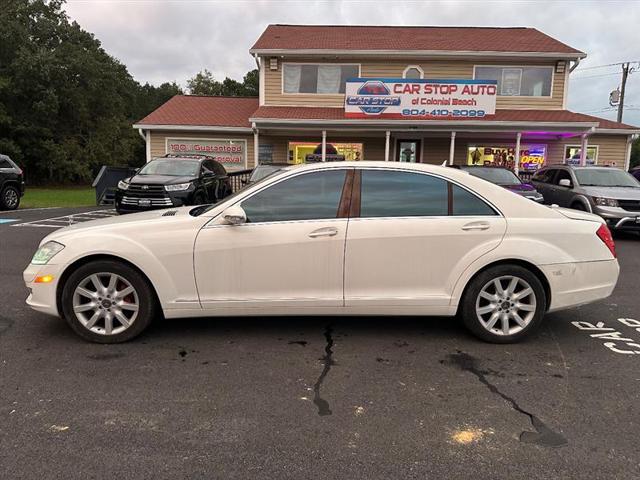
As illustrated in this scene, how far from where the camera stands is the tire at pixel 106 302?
404cm

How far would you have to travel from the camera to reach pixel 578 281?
13.9 feet

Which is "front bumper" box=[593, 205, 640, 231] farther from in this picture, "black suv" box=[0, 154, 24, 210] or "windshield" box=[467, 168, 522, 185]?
"black suv" box=[0, 154, 24, 210]

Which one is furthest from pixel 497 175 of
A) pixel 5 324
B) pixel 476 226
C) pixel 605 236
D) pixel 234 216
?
pixel 5 324

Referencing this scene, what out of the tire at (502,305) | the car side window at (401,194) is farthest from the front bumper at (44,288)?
the tire at (502,305)

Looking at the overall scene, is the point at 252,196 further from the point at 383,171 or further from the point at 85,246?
the point at 85,246

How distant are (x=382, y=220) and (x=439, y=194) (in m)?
0.57

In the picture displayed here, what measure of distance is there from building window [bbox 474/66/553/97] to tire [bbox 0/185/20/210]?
659 inches

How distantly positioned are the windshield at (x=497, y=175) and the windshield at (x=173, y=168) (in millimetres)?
6802

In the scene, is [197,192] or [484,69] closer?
[197,192]

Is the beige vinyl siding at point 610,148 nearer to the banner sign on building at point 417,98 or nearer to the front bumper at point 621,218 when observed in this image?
the banner sign on building at point 417,98

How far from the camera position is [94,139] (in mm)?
38219

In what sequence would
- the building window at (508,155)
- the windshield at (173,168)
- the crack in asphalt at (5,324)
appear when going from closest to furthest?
the crack in asphalt at (5,324)
the windshield at (173,168)
the building window at (508,155)

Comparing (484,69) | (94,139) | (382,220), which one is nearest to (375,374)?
(382,220)

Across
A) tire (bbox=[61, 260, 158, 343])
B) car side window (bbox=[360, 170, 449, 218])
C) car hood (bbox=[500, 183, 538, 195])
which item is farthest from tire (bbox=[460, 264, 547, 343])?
car hood (bbox=[500, 183, 538, 195])
